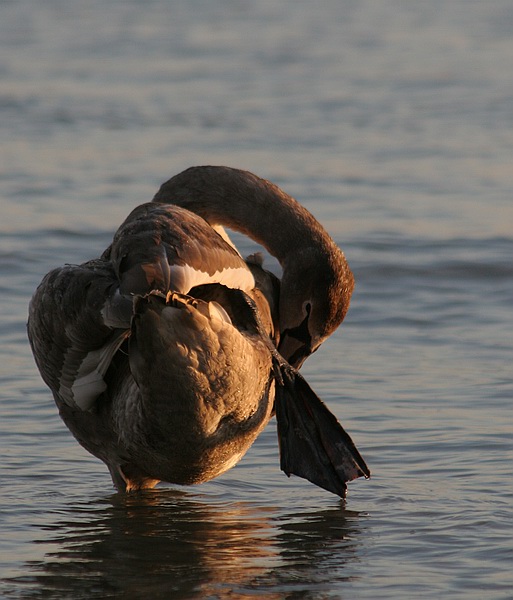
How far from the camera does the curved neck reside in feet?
22.3

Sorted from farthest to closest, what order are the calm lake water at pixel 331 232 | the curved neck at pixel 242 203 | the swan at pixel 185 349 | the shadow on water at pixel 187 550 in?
Answer: the curved neck at pixel 242 203, the calm lake water at pixel 331 232, the shadow on water at pixel 187 550, the swan at pixel 185 349

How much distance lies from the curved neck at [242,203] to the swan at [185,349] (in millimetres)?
193

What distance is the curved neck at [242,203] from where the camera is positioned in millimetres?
6809

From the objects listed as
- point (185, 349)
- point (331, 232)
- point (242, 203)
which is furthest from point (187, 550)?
point (331, 232)

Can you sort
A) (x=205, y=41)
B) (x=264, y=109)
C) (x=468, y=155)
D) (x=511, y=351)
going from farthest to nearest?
(x=205, y=41), (x=264, y=109), (x=468, y=155), (x=511, y=351)

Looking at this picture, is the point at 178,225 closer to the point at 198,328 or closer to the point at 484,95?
the point at 198,328

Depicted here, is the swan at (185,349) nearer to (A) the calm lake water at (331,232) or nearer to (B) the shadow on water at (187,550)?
(B) the shadow on water at (187,550)

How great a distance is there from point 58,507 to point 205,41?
44.4ft

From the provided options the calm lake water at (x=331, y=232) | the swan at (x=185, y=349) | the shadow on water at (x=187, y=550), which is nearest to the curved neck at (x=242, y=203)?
the swan at (x=185, y=349)

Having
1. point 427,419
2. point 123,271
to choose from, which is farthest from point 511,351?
point 123,271

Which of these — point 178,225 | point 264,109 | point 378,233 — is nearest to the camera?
point 178,225

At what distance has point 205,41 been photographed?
18.9 meters

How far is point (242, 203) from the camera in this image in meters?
6.91

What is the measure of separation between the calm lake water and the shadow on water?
13mm
